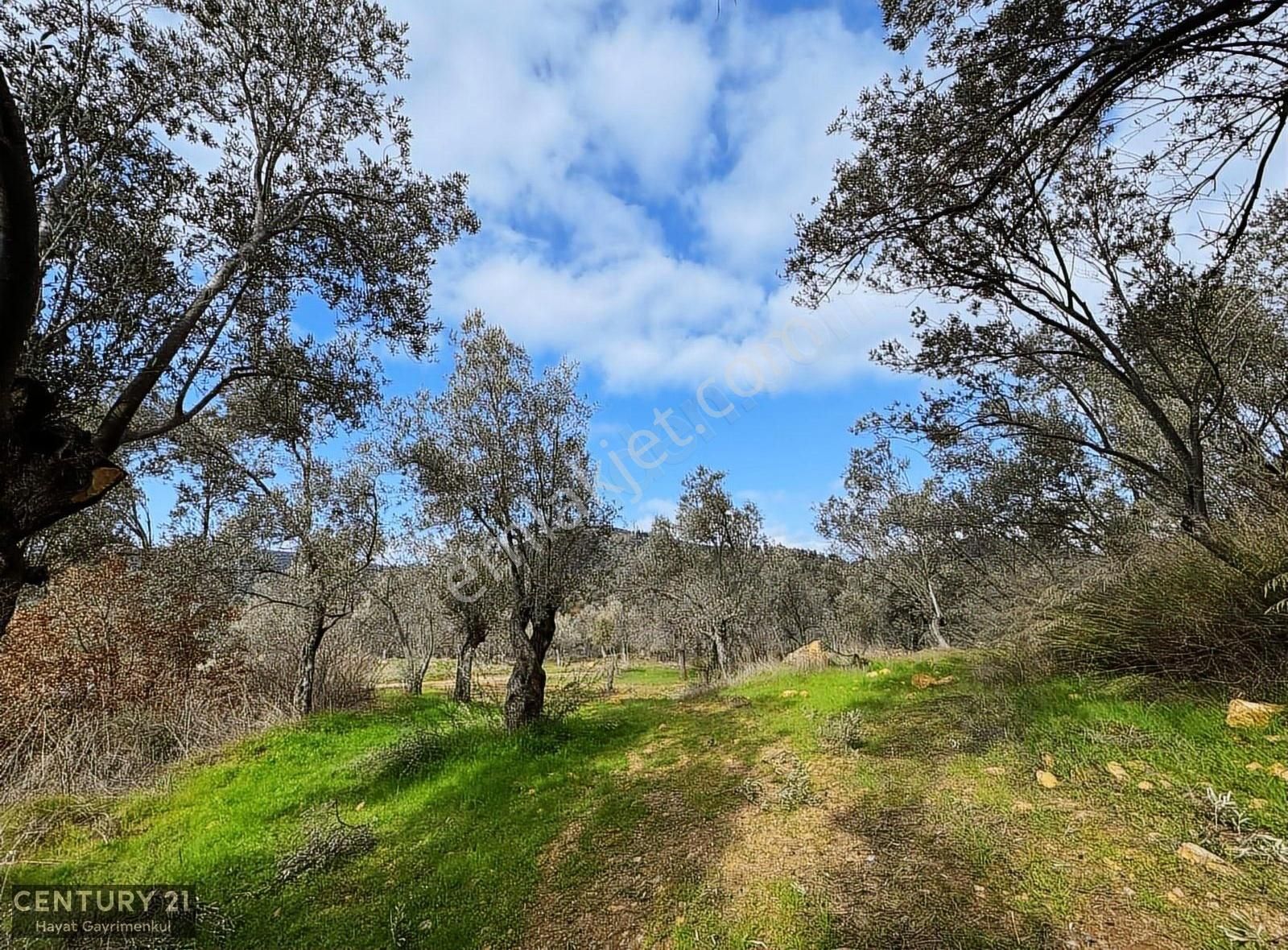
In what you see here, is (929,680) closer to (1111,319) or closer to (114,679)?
(1111,319)

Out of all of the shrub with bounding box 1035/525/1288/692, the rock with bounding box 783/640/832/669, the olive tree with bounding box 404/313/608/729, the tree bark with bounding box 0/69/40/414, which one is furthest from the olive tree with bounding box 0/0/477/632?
the rock with bounding box 783/640/832/669

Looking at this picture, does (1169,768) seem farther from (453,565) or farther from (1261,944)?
(453,565)

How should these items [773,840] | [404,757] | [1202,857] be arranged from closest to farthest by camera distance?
[1202,857] < [773,840] < [404,757]

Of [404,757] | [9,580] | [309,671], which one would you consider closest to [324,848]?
[404,757]

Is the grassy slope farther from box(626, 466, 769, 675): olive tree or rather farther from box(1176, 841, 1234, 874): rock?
box(626, 466, 769, 675): olive tree

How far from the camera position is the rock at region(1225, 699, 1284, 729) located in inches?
149

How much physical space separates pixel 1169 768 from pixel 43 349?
10097mm

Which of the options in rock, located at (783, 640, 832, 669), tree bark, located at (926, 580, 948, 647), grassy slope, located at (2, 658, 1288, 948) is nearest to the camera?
grassy slope, located at (2, 658, 1288, 948)

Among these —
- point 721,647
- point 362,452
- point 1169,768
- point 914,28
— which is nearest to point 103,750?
point 362,452

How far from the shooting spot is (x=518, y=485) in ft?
30.7

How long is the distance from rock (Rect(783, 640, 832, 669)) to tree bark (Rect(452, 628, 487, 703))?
9.64 meters

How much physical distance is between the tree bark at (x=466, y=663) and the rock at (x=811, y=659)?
964cm

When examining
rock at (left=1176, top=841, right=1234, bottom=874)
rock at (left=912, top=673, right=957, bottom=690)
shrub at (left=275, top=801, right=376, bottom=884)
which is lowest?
shrub at (left=275, top=801, right=376, bottom=884)

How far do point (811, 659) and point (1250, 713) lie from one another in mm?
11794
